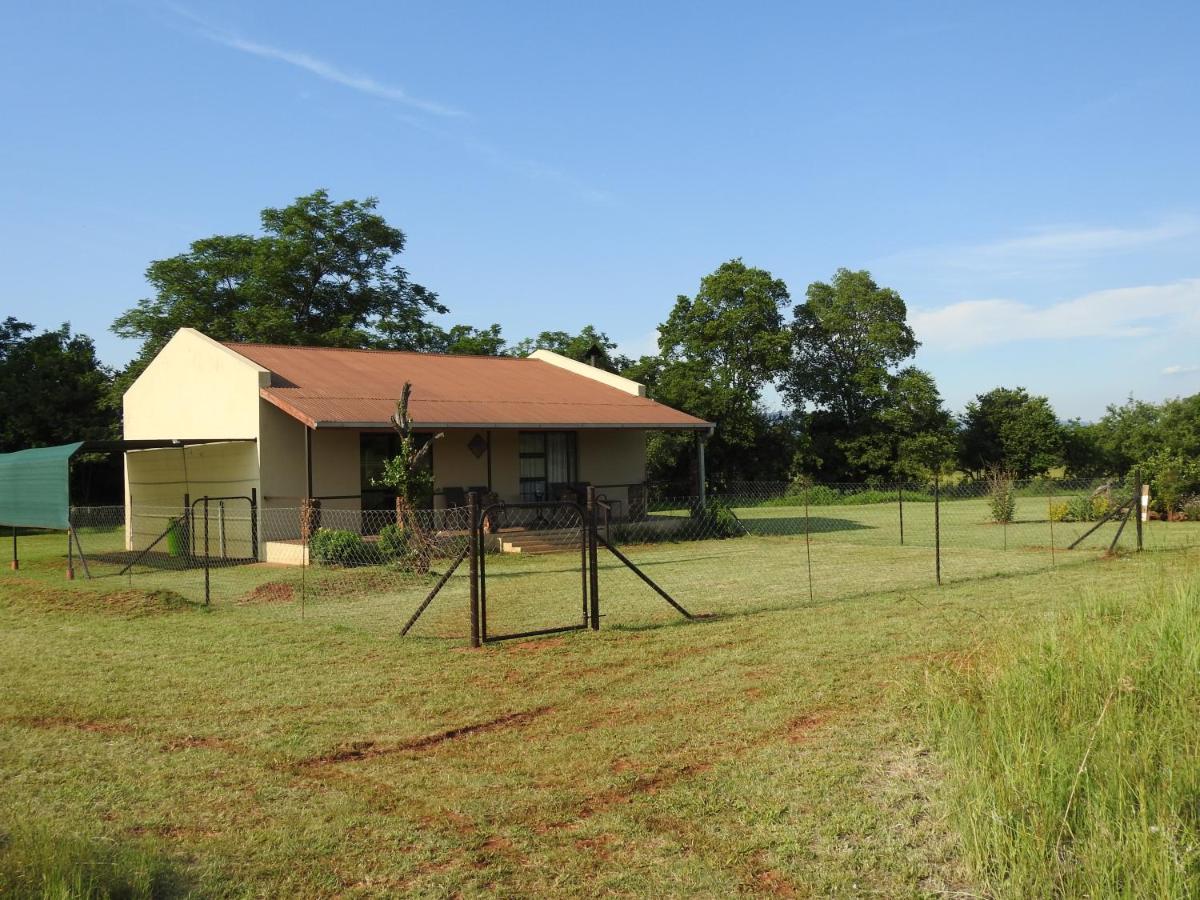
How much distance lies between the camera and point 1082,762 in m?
4.62

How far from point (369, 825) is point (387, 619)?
6.64m

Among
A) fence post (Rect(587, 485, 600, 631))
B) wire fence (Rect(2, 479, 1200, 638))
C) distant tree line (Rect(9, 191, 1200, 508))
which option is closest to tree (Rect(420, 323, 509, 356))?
distant tree line (Rect(9, 191, 1200, 508))

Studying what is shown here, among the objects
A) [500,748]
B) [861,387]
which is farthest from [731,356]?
[500,748]

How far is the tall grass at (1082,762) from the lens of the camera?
407cm

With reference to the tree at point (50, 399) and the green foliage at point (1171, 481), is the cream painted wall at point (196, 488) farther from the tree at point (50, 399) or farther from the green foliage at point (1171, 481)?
the green foliage at point (1171, 481)

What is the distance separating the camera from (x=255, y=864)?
4.67m

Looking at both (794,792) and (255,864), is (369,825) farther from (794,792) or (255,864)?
(794,792)

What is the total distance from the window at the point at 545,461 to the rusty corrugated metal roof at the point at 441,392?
0.87 meters

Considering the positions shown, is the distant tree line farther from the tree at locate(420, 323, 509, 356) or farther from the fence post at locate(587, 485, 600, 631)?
the fence post at locate(587, 485, 600, 631)

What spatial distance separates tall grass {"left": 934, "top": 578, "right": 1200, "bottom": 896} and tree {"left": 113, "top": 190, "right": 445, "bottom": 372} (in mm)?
32678

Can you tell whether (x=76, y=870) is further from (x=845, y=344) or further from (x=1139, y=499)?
(x=845, y=344)

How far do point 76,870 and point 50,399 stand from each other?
36.8 metres

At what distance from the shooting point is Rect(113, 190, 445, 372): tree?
3641 centimetres

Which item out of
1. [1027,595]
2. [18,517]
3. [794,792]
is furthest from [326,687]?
[18,517]
